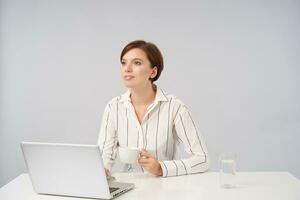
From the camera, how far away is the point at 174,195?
150 cm

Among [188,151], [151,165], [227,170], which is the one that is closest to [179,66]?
[188,151]

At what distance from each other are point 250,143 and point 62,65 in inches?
69.1

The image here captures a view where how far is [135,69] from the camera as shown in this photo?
7.22 feet

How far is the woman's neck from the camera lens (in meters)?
2.25

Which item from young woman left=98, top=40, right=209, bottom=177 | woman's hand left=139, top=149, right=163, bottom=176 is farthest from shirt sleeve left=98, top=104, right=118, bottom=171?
woman's hand left=139, top=149, right=163, bottom=176

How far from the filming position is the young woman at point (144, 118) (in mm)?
2180

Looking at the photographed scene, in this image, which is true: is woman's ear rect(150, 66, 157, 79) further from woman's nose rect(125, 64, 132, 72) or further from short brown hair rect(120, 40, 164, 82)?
woman's nose rect(125, 64, 132, 72)

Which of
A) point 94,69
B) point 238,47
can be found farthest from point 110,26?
point 238,47

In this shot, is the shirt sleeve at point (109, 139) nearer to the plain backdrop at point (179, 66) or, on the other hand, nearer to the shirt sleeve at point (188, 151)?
the shirt sleeve at point (188, 151)

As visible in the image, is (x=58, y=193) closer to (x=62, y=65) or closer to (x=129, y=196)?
(x=129, y=196)

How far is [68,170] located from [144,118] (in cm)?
80

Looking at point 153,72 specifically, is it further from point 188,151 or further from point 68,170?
point 68,170

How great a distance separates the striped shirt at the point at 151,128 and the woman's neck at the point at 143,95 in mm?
33

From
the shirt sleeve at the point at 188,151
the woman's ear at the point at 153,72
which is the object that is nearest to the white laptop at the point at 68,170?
the shirt sleeve at the point at 188,151
